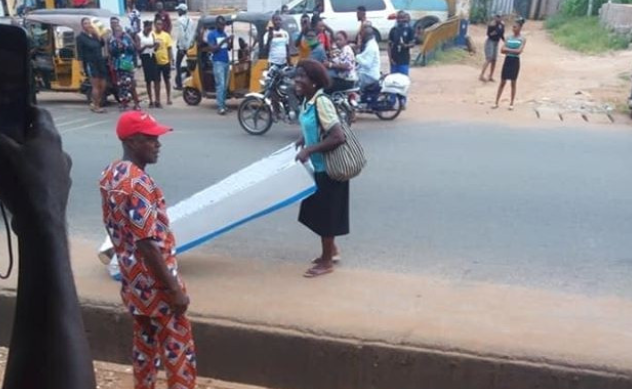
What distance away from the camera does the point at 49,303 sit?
1156mm

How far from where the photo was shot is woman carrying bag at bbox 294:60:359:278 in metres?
4.84

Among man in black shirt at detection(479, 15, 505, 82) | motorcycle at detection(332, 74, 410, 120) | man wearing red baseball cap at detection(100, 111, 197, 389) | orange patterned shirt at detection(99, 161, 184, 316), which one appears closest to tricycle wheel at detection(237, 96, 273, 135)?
motorcycle at detection(332, 74, 410, 120)

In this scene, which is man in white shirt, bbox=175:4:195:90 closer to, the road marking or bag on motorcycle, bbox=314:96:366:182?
the road marking

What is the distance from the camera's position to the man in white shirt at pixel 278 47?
41.3 ft

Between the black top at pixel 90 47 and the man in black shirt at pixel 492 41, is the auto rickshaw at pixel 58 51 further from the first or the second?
the man in black shirt at pixel 492 41

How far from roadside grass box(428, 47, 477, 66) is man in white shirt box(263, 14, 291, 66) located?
6010 millimetres

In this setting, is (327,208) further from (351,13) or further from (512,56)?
(351,13)

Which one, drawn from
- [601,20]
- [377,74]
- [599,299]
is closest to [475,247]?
[599,299]

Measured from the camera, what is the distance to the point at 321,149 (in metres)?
4.84

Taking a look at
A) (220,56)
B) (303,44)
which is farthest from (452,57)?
(220,56)

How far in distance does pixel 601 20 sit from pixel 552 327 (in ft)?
75.8

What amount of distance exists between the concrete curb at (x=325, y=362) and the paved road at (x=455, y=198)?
1633 mm

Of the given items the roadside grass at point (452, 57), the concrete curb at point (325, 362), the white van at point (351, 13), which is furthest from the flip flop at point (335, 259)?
the white van at point (351, 13)

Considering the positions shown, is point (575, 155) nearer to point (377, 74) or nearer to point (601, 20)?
point (377, 74)
